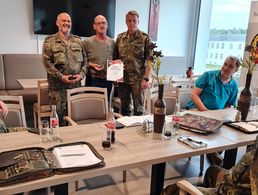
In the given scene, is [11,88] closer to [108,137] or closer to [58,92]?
[58,92]

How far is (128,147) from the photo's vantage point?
166 centimetres

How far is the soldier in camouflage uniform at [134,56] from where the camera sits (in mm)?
3275

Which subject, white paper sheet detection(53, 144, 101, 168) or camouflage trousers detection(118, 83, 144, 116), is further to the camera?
camouflage trousers detection(118, 83, 144, 116)

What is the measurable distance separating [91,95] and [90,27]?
101 inches

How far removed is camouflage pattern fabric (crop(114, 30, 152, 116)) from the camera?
3.28 m

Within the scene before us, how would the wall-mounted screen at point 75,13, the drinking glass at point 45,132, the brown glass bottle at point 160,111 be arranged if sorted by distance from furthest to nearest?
the wall-mounted screen at point 75,13, the brown glass bottle at point 160,111, the drinking glass at point 45,132

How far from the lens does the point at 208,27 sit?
5844 mm

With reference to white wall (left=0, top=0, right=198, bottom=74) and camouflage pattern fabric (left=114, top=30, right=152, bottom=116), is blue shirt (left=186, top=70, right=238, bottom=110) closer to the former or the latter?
camouflage pattern fabric (left=114, top=30, right=152, bottom=116)

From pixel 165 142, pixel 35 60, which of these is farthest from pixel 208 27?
pixel 165 142

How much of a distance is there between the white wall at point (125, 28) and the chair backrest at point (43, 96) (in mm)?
1646

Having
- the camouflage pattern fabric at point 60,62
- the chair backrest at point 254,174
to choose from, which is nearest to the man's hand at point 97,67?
the camouflage pattern fabric at point 60,62

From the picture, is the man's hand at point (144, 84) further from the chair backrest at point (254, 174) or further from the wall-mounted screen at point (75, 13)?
the chair backrest at point (254, 174)

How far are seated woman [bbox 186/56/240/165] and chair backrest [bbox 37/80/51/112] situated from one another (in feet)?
5.64

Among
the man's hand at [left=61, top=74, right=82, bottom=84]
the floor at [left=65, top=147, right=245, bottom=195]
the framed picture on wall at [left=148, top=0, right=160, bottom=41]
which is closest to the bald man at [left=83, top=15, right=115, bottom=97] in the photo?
the man's hand at [left=61, top=74, right=82, bottom=84]
